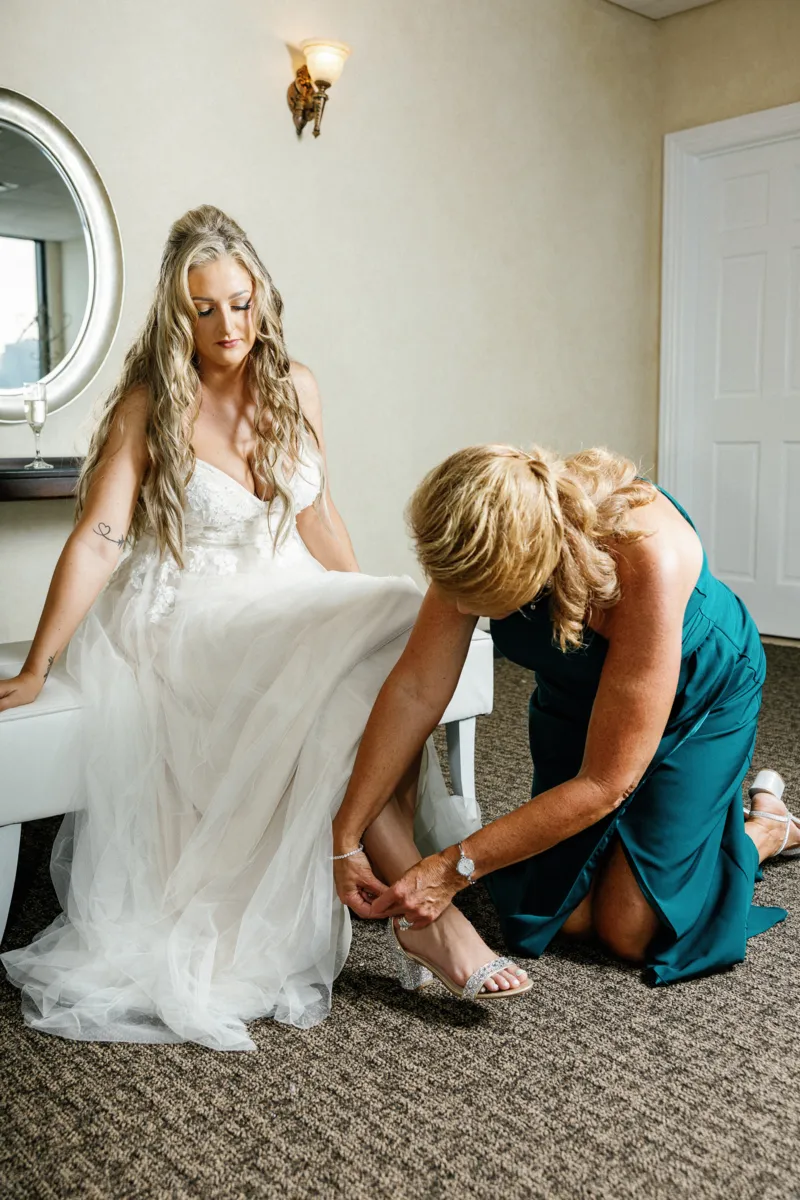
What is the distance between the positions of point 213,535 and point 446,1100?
1.20 meters

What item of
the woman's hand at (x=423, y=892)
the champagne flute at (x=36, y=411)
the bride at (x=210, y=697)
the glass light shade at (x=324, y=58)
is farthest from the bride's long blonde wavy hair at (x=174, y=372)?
the glass light shade at (x=324, y=58)

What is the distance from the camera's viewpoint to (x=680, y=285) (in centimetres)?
548

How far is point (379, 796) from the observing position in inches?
71.5

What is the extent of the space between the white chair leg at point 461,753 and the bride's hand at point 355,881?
78 centimetres

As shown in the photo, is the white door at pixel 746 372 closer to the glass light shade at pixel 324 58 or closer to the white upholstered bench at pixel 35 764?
the glass light shade at pixel 324 58

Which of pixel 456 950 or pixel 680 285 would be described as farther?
pixel 680 285

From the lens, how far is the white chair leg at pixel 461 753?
257cm

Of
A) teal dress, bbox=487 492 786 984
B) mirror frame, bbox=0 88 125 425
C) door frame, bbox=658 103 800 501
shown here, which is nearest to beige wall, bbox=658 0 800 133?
door frame, bbox=658 103 800 501

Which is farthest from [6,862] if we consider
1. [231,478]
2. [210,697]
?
[231,478]

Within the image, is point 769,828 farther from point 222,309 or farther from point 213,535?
point 222,309

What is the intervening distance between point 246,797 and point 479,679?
2.57 feet

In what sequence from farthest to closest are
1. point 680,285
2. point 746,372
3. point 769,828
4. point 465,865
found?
point 680,285, point 746,372, point 769,828, point 465,865

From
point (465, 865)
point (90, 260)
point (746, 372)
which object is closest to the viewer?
point (465, 865)

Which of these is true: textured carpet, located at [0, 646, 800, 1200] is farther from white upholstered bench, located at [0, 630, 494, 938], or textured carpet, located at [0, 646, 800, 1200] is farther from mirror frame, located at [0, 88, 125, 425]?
mirror frame, located at [0, 88, 125, 425]
